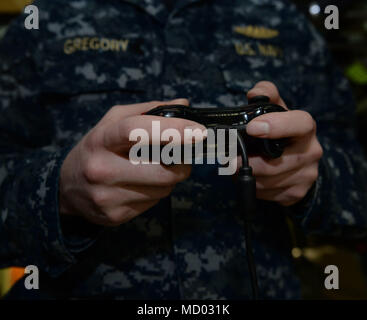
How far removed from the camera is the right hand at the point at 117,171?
0.99ft

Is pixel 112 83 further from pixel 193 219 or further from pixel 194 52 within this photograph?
pixel 193 219

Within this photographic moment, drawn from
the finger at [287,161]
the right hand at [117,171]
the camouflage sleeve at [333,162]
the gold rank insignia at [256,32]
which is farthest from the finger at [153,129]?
the gold rank insignia at [256,32]

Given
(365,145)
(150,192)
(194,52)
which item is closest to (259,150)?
(150,192)

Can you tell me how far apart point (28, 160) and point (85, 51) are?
0.68ft

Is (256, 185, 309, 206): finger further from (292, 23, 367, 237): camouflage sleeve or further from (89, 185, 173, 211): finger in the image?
(89, 185, 173, 211): finger

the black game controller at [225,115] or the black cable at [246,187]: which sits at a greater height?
the black game controller at [225,115]

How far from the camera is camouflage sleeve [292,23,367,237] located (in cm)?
48

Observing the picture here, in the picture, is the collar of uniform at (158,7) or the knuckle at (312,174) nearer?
the knuckle at (312,174)

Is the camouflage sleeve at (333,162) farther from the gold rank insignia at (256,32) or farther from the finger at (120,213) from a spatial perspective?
the finger at (120,213)

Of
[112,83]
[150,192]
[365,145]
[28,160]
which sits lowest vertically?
[150,192]

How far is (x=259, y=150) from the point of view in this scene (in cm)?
36

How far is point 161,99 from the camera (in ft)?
1.70

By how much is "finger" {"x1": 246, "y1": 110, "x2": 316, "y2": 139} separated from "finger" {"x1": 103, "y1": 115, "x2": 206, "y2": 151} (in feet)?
0.18

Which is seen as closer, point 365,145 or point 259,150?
point 259,150
